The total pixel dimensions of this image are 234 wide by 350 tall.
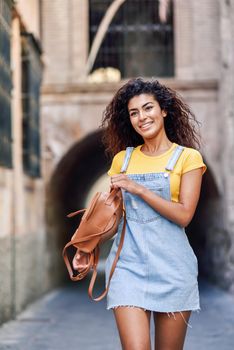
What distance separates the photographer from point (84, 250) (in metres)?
3.13

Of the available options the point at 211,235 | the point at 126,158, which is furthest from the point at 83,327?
the point at 211,235

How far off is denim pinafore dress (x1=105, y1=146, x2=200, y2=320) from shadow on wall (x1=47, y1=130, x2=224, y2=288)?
9049 millimetres

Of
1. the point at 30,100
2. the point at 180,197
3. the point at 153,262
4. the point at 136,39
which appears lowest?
the point at 153,262

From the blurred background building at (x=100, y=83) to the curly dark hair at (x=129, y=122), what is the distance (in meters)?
7.24

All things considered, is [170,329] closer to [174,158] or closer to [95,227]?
[95,227]

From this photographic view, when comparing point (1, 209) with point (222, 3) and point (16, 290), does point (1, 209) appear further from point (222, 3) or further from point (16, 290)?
point (222, 3)

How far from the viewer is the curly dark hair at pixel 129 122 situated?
337 cm

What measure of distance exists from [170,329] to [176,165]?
27.5 inches

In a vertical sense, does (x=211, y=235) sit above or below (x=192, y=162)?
below

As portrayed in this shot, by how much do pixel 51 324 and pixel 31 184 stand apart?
3277 millimetres

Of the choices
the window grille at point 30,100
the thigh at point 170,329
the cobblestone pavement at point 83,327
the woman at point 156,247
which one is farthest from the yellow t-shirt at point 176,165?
the window grille at point 30,100

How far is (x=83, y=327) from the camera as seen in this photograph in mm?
8281

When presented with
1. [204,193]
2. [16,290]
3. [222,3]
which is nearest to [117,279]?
[16,290]

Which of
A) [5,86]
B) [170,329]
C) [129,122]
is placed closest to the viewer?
[170,329]
